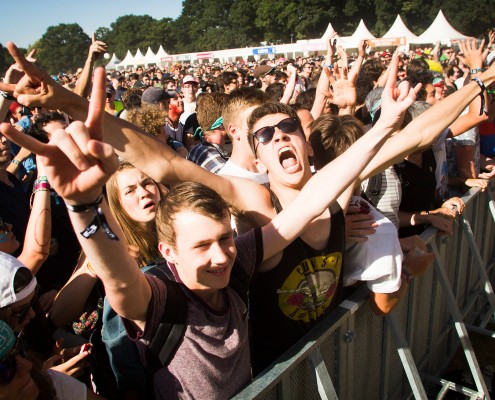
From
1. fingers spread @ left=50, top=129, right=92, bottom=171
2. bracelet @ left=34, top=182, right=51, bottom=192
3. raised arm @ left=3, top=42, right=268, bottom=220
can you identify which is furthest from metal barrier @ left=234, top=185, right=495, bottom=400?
bracelet @ left=34, top=182, right=51, bottom=192

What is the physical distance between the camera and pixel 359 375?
7.84 ft

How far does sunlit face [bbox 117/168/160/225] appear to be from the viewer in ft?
7.43

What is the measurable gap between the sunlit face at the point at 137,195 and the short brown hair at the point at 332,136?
945 mm

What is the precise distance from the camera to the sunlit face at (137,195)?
227 cm

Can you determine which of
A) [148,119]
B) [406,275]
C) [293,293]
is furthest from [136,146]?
[148,119]

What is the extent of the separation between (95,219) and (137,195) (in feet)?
3.46

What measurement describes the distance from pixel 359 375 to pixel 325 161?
1166 millimetres

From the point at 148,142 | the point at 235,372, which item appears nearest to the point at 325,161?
the point at 148,142

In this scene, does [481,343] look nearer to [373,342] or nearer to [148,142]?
[373,342]

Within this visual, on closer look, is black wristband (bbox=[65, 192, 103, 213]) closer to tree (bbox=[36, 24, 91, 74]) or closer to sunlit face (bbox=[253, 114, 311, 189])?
sunlit face (bbox=[253, 114, 311, 189])

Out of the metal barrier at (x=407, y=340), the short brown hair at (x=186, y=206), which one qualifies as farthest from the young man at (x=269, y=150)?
the short brown hair at (x=186, y=206)

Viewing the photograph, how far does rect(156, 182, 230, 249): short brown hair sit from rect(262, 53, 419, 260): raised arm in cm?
28

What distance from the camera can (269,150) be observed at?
7.25 feet

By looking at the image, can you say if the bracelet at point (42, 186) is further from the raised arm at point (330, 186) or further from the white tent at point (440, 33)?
the white tent at point (440, 33)
